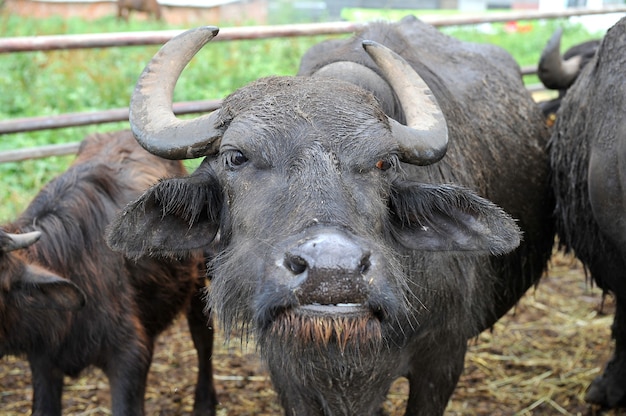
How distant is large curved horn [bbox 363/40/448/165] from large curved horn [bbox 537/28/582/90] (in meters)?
2.74

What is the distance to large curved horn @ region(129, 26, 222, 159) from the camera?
340 centimetres

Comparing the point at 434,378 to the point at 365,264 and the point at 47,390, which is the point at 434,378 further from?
the point at 47,390

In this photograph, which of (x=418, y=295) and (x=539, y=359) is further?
(x=539, y=359)

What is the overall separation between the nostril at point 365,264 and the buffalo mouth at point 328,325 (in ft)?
0.41

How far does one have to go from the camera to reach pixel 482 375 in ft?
19.4

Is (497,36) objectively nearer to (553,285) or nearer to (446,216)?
(553,285)

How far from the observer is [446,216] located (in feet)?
11.7

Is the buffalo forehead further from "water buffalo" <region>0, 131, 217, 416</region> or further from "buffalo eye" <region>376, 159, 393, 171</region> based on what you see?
"water buffalo" <region>0, 131, 217, 416</region>

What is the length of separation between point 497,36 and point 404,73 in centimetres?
1343

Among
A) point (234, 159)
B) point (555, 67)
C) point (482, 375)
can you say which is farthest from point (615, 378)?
point (234, 159)

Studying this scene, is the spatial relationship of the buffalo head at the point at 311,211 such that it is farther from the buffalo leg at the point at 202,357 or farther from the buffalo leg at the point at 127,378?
the buffalo leg at the point at 202,357

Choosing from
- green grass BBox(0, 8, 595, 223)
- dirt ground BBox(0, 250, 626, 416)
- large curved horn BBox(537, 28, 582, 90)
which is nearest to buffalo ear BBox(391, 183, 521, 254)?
dirt ground BBox(0, 250, 626, 416)

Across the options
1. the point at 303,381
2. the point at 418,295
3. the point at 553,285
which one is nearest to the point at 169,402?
the point at 303,381

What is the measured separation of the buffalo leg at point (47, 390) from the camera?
4844mm
